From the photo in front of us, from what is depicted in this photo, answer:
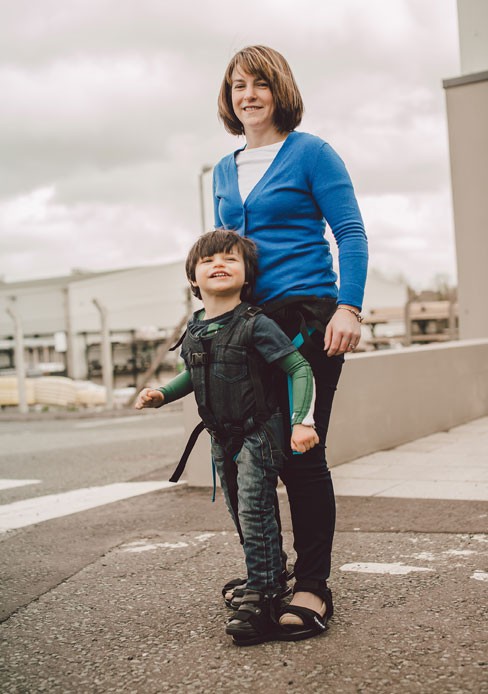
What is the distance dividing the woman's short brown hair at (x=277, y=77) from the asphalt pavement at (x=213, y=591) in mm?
1741

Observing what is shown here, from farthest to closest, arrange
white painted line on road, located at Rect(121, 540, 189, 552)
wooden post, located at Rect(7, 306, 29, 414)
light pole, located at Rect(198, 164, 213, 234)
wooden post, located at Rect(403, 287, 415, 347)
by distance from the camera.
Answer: light pole, located at Rect(198, 164, 213, 234)
wooden post, located at Rect(403, 287, 415, 347)
wooden post, located at Rect(7, 306, 29, 414)
white painted line on road, located at Rect(121, 540, 189, 552)

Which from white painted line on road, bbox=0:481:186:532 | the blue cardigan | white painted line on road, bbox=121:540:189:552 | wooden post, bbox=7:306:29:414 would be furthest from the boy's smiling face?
wooden post, bbox=7:306:29:414

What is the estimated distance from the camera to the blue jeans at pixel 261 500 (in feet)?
9.23

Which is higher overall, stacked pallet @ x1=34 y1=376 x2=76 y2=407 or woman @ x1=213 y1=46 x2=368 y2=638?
woman @ x1=213 y1=46 x2=368 y2=638

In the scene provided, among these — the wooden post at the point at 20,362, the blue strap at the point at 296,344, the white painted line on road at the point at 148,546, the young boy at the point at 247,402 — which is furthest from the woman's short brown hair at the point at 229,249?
the wooden post at the point at 20,362

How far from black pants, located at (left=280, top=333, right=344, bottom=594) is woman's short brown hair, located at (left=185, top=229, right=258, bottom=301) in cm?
30

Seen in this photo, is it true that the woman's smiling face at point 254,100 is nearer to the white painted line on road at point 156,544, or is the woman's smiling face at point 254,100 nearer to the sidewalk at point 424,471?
the white painted line on road at point 156,544

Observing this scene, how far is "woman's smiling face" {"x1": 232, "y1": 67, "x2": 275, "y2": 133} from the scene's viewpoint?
119 inches

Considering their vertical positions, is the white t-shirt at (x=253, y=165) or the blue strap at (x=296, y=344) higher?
the white t-shirt at (x=253, y=165)

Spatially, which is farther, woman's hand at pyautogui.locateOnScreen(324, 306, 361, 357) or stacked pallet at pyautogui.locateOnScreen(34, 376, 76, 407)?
stacked pallet at pyautogui.locateOnScreen(34, 376, 76, 407)

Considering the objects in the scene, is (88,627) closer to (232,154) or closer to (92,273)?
(232,154)

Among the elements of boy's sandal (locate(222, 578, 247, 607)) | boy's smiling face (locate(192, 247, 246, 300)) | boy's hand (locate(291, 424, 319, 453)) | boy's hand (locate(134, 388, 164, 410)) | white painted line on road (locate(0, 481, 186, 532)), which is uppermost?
boy's smiling face (locate(192, 247, 246, 300))

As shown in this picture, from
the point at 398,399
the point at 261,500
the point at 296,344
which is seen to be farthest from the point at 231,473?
the point at 398,399

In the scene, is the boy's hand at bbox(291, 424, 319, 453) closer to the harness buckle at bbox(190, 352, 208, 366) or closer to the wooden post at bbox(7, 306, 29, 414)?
the harness buckle at bbox(190, 352, 208, 366)
